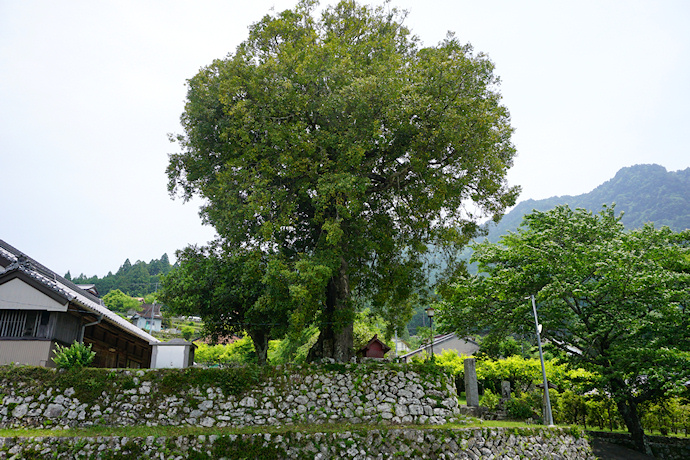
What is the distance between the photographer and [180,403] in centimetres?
1241

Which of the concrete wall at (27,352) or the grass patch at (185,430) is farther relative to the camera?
the concrete wall at (27,352)

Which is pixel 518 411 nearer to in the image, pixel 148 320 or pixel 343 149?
pixel 343 149

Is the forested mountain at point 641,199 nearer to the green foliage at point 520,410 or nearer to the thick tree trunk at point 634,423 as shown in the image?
the thick tree trunk at point 634,423

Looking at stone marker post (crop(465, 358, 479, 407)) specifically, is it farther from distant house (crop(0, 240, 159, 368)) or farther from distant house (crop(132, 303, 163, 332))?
distant house (crop(132, 303, 163, 332))

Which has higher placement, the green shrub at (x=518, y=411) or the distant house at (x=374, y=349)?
the distant house at (x=374, y=349)

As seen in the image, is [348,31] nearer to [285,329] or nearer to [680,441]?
[285,329]

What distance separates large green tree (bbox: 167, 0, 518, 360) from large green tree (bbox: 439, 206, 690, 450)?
4.25 meters

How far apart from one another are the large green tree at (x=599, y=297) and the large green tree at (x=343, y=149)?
4.25 metres

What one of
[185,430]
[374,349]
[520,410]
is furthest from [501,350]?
[185,430]

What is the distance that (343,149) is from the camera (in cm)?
1438

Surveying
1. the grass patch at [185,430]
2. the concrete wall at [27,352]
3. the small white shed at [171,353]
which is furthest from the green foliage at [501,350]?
the concrete wall at [27,352]

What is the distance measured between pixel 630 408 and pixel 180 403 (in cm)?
2027

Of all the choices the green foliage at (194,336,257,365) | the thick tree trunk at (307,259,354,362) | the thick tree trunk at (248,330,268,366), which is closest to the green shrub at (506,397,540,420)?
the thick tree trunk at (307,259,354,362)

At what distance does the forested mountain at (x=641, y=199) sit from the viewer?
414 feet
